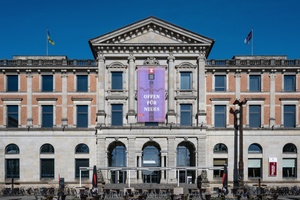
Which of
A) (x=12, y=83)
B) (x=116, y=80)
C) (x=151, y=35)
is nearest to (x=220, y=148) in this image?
(x=116, y=80)

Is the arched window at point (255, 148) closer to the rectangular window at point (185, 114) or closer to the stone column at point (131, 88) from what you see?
the rectangular window at point (185, 114)

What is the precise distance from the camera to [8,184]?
178 feet

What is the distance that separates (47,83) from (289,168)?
3709cm

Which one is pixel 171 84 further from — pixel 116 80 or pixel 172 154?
pixel 172 154

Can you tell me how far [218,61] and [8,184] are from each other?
114 ft

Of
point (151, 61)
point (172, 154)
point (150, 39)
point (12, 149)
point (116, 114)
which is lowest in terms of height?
point (172, 154)

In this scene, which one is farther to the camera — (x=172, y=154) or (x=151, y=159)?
(x=151, y=159)

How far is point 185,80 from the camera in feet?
184

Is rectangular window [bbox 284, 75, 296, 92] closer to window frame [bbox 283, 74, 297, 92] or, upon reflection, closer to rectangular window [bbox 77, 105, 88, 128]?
window frame [bbox 283, 74, 297, 92]

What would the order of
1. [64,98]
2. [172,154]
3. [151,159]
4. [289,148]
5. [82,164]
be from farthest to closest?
[151,159] → [64,98] → [289,148] → [82,164] → [172,154]

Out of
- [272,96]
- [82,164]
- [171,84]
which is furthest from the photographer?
[272,96]

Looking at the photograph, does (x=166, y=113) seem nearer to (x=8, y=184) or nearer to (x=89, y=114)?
(x=89, y=114)

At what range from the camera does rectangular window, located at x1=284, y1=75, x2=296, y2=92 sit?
5691cm

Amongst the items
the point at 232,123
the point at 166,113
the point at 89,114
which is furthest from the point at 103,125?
the point at 232,123
